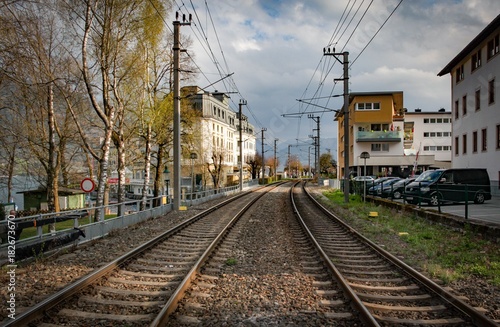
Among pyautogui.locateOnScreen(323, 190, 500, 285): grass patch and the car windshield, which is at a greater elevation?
the car windshield

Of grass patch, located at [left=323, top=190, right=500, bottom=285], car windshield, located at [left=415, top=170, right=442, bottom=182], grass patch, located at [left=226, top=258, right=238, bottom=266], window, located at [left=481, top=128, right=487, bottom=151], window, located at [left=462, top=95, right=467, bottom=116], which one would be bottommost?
grass patch, located at [left=323, top=190, right=500, bottom=285]

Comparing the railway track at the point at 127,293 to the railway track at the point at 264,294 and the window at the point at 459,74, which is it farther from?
the window at the point at 459,74

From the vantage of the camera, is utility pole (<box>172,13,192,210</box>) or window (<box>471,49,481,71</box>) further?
window (<box>471,49,481,71</box>)

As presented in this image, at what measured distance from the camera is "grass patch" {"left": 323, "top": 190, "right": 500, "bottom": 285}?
24.4ft

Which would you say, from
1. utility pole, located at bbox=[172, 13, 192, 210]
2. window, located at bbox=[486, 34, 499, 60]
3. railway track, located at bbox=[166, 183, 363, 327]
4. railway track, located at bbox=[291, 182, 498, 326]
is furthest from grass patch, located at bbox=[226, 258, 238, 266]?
window, located at bbox=[486, 34, 499, 60]

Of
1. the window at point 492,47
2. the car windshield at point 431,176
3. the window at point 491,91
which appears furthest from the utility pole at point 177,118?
the window at point 491,91

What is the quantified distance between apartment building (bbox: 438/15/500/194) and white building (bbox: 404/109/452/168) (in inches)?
1451

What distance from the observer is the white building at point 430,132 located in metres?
72.5

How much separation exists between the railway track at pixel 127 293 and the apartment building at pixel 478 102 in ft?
76.7

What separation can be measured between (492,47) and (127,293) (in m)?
31.3

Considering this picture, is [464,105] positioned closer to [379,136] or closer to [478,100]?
[478,100]

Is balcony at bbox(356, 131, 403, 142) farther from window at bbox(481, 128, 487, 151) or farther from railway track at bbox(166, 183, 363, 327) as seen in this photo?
railway track at bbox(166, 183, 363, 327)

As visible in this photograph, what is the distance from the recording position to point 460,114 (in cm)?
3534

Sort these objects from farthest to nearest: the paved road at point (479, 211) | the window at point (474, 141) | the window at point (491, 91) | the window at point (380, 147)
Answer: the window at point (380, 147) → the window at point (474, 141) → the window at point (491, 91) → the paved road at point (479, 211)
